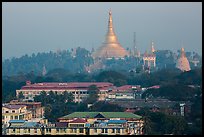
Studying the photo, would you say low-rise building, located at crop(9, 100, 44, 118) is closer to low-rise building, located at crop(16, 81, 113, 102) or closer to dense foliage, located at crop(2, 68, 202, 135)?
dense foliage, located at crop(2, 68, 202, 135)

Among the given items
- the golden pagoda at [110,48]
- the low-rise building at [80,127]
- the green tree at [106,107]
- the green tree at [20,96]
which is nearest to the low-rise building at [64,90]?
the green tree at [20,96]

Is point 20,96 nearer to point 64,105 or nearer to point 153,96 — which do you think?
point 64,105

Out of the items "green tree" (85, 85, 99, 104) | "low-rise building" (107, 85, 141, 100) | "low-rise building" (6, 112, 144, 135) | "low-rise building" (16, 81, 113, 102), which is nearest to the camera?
"low-rise building" (6, 112, 144, 135)

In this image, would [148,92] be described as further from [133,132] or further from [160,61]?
[160,61]

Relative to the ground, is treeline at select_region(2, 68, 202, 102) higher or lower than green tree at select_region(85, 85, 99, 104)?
higher

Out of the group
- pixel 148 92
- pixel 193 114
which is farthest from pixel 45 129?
pixel 148 92

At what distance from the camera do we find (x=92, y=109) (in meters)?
22.4

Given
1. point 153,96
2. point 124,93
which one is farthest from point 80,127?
point 124,93

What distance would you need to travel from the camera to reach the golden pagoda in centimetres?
5309

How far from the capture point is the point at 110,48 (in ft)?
178

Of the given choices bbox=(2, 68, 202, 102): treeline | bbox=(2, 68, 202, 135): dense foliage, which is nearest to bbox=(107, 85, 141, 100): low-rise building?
bbox=(2, 68, 202, 135): dense foliage

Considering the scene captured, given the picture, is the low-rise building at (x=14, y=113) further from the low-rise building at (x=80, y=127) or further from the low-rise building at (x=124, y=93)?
the low-rise building at (x=124, y=93)

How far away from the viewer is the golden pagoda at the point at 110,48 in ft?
174

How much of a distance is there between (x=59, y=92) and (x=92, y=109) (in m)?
6.66
